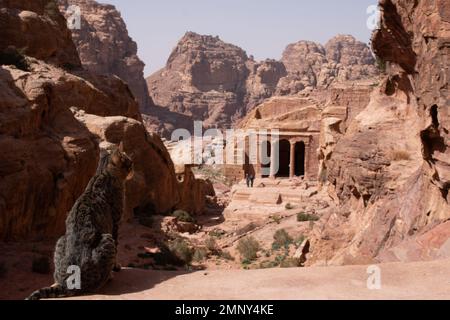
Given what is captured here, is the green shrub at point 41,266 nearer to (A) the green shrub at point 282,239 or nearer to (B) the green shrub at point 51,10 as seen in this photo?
(A) the green shrub at point 282,239

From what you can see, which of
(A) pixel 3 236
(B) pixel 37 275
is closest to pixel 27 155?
(A) pixel 3 236

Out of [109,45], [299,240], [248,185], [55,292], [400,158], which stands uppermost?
[109,45]

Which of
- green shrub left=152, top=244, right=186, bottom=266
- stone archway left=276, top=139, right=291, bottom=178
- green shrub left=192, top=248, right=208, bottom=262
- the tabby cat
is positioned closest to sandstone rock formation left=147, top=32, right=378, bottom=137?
stone archway left=276, top=139, right=291, bottom=178

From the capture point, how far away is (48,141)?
14.6 metres

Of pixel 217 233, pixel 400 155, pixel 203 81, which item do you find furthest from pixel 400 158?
pixel 203 81

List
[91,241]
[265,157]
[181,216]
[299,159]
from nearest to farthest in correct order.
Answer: [91,241] → [181,216] → [265,157] → [299,159]

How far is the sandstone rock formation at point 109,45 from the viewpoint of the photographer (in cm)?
7750

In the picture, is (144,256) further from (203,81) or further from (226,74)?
(226,74)

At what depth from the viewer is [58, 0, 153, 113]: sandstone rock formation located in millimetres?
77500

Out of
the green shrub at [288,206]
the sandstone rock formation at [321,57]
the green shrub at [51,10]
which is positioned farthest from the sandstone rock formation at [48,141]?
the sandstone rock formation at [321,57]

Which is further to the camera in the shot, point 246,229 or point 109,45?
point 109,45

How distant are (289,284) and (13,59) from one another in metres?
17.3

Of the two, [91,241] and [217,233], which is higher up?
[91,241]

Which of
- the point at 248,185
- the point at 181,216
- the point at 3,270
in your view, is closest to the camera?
the point at 3,270
